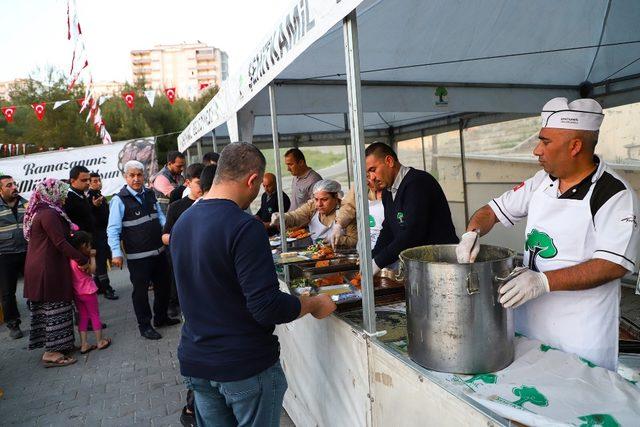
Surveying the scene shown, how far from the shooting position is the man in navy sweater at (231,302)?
157cm

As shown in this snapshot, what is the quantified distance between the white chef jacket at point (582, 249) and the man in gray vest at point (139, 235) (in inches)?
157

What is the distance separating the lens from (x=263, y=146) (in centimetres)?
941

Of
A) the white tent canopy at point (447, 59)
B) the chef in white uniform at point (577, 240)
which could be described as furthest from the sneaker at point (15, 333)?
the chef in white uniform at point (577, 240)

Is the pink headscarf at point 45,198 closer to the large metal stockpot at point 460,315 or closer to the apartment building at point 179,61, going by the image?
the large metal stockpot at point 460,315

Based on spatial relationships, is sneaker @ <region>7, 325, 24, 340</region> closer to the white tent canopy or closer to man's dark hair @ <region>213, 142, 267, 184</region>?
the white tent canopy

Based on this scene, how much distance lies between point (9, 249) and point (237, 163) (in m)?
5.14

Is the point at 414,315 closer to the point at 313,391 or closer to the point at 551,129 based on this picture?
the point at 551,129

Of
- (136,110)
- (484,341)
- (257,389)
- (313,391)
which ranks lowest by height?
(313,391)

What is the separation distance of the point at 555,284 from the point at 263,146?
839cm

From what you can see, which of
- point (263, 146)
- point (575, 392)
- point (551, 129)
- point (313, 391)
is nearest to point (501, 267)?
point (575, 392)

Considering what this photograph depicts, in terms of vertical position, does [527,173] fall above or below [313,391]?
above

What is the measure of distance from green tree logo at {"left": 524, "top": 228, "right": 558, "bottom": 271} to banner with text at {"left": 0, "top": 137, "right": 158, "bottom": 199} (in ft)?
33.8

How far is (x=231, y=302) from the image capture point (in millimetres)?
1643

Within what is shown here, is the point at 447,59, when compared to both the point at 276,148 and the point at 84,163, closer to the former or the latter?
the point at 276,148
